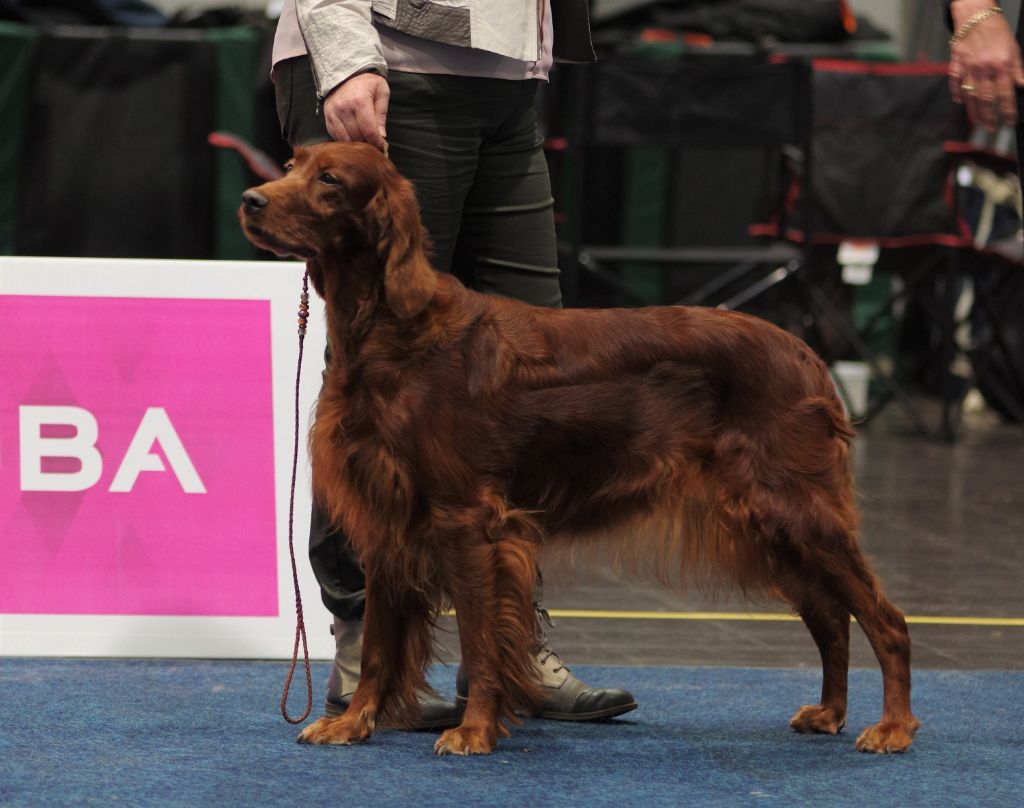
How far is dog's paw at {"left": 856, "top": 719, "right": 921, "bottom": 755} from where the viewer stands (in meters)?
2.63

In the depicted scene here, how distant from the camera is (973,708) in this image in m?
2.99

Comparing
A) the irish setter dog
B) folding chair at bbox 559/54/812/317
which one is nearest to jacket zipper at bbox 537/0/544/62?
the irish setter dog

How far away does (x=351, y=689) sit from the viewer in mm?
2838

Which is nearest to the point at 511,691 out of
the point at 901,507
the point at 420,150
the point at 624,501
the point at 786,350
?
the point at 624,501

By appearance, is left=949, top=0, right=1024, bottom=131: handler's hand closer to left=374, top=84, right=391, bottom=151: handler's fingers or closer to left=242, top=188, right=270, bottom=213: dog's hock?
left=374, top=84, right=391, bottom=151: handler's fingers

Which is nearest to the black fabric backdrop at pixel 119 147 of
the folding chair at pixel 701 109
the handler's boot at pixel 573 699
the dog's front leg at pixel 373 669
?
the folding chair at pixel 701 109

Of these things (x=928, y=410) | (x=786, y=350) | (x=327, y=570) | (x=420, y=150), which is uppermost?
(x=420, y=150)

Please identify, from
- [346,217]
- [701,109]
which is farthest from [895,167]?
[346,217]

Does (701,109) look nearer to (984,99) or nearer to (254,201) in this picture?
(984,99)

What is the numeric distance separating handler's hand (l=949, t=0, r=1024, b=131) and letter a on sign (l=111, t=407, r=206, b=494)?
1.79 meters

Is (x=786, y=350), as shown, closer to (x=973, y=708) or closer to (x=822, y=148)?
(x=973, y=708)

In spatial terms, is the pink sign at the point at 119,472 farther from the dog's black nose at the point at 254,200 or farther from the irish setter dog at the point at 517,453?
the dog's black nose at the point at 254,200

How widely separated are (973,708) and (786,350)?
855 mm

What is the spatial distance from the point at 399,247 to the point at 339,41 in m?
0.39
